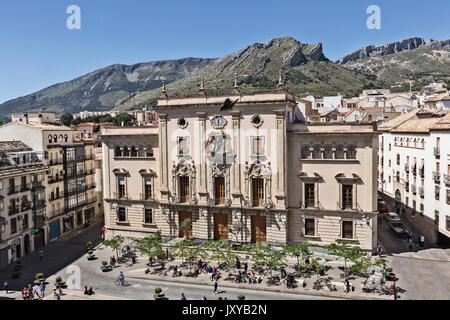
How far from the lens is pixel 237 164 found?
143 ft

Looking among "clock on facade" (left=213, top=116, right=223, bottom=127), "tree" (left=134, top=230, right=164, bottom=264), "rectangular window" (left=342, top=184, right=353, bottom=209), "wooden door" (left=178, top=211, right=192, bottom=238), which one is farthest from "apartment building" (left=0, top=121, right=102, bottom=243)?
"rectangular window" (left=342, top=184, right=353, bottom=209)

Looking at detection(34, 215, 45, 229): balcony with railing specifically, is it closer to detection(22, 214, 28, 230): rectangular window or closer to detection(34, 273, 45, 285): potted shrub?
detection(22, 214, 28, 230): rectangular window

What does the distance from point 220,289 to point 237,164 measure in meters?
14.8

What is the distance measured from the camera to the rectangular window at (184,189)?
152ft

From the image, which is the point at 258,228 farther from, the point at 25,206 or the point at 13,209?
the point at 13,209

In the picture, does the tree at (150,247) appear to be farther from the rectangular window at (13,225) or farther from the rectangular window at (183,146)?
the rectangular window at (13,225)

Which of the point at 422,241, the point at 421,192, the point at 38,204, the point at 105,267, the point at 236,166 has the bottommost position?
the point at 105,267

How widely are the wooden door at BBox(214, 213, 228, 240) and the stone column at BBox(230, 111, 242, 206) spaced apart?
260 centimetres

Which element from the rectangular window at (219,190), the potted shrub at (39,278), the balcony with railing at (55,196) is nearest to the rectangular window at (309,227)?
the rectangular window at (219,190)

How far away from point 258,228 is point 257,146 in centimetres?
989

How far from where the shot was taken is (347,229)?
4112 cm

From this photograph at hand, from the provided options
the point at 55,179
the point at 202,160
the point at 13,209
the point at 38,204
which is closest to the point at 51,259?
the point at 13,209
